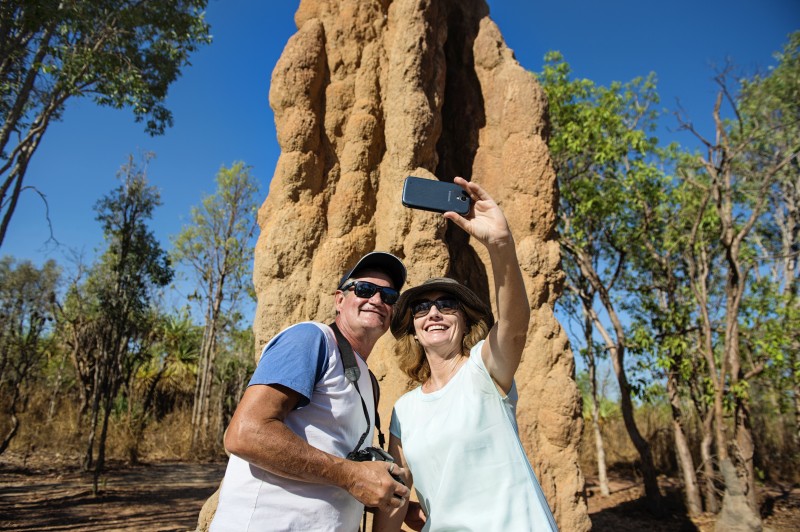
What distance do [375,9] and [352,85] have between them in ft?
2.81

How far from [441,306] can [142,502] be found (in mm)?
7381

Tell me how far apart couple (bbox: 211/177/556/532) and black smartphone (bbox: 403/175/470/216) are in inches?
1.7

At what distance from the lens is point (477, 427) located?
1.68m

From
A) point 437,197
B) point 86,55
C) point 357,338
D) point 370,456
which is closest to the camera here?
point 370,456

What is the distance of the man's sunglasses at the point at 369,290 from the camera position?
6.43 feet

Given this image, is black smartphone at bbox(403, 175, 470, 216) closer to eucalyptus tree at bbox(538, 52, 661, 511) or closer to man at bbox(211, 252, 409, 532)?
man at bbox(211, 252, 409, 532)

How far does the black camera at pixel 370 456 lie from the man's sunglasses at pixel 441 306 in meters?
0.60

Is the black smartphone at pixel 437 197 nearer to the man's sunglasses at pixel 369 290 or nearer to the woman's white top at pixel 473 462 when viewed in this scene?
the man's sunglasses at pixel 369 290

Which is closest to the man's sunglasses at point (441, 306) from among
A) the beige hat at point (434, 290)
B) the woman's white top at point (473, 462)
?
the beige hat at point (434, 290)

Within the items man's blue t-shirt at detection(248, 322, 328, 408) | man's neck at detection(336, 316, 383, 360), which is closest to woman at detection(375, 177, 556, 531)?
man's neck at detection(336, 316, 383, 360)

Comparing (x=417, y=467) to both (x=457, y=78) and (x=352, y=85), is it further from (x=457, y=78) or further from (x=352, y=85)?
(x=457, y=78)

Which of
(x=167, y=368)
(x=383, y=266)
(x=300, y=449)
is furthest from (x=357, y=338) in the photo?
(x=167, y=368)

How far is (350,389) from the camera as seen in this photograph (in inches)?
66.6

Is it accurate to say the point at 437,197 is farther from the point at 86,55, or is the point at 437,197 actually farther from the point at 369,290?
the point at 86,55
